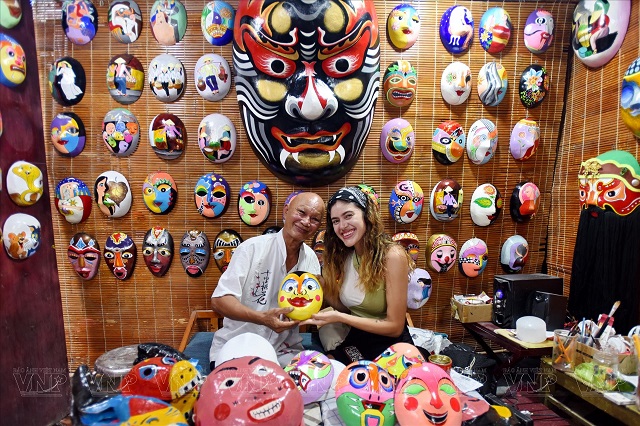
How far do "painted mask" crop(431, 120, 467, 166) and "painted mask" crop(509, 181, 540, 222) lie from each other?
58 centimetres

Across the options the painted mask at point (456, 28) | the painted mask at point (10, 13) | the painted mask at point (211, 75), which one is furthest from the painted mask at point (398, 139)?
the painted mask at point (10, 13)

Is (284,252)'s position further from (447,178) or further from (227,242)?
(447,178)

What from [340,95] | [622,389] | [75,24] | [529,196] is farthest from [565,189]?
[75,24]

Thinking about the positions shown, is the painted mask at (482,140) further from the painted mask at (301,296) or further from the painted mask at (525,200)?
the painted mask at (301,296)

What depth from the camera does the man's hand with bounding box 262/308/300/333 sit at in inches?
69.7

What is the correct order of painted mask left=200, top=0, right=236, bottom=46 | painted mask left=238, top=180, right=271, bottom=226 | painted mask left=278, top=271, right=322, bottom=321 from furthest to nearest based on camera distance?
1. painted mask left=238, top=180, right=271, bottom=226
2. painted mask left=200, top=0, right=236, bottom=46
3. painted mask left=278, top=271, right=322, bottom=321

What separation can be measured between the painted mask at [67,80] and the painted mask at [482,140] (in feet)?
9.51

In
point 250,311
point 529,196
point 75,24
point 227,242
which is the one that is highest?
point 75,24

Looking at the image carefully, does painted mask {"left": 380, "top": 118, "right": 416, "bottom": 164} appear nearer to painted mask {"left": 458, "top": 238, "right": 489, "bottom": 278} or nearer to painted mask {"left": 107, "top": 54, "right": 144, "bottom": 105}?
painted mask {"left": 458, "top": 238, "right": 489, "bottom": 278}

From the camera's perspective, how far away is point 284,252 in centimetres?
207

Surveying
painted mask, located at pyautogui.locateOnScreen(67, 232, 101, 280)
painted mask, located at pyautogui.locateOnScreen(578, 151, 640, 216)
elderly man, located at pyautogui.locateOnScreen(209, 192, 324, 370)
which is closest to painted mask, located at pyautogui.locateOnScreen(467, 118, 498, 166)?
painted mask, located at pyautogui.locateOnScreen(578, 151, 640, 216)

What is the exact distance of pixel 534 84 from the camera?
284cm

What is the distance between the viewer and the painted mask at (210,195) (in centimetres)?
269

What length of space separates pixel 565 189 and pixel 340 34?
2.12 m
